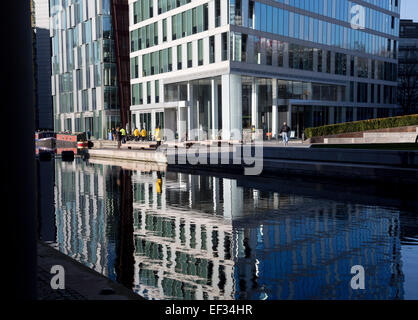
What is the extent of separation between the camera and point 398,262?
24.0ft

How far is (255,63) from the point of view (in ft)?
149

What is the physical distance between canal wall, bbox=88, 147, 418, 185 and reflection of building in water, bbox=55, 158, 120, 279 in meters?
6.12

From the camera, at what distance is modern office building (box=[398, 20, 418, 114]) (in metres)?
78.4

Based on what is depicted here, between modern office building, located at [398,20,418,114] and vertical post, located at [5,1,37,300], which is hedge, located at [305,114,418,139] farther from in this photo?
modern office building, located at [398,20,418,114]

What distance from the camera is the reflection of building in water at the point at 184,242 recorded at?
20.6 ft

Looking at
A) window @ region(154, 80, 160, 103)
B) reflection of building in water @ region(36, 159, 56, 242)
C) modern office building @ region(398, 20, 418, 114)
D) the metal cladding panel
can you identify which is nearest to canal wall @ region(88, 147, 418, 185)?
reflection of building in water @ region(36, 159, 56, 242)

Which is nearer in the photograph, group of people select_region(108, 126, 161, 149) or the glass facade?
group of people select_region(108, 126, 161, 149)

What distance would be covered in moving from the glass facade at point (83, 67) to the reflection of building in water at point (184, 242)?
52043mm

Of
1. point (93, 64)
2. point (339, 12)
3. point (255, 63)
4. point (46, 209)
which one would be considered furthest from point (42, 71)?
point (46, 209)

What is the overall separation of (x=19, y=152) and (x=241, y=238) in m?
6.69

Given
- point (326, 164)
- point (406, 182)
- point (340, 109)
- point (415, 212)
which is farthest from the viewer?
point (340, 109)
